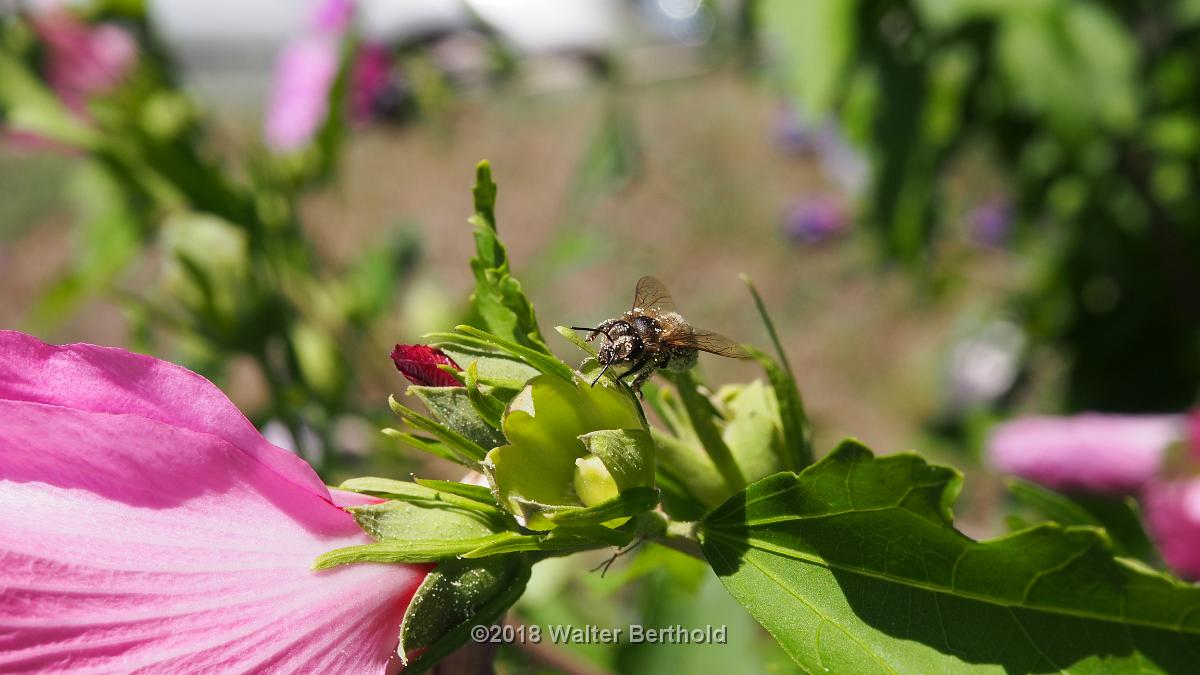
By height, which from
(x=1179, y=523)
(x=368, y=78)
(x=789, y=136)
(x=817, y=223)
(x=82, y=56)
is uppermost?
(x=789, y=136)

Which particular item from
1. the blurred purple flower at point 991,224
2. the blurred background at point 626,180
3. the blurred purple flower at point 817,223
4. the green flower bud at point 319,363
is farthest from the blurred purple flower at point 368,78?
the blurred purple flower at point 817,223

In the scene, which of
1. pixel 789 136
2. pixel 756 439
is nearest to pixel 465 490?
pixel 756 439

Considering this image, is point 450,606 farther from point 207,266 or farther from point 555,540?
point 207,266

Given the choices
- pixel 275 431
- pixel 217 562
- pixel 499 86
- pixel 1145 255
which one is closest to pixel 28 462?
pixel 217 562

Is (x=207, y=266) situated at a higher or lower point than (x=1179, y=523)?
higher

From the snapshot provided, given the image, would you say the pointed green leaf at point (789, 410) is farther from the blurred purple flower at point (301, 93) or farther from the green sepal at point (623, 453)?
the blurred purple flower at point (301, 93)

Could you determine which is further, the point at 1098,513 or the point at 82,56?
the point at 82,56
